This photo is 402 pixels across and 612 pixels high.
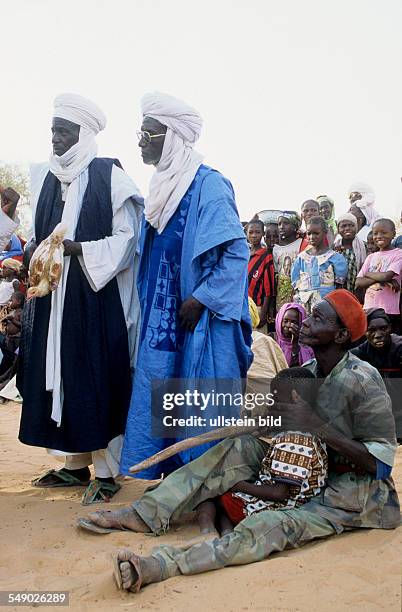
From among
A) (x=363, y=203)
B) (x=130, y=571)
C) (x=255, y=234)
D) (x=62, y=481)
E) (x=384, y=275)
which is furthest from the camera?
(x=363, y=203)

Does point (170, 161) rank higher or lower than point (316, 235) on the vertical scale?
higher

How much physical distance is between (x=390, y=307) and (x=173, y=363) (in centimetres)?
291

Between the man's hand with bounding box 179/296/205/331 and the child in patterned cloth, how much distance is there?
0.72 m

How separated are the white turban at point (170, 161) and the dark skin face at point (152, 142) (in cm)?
3

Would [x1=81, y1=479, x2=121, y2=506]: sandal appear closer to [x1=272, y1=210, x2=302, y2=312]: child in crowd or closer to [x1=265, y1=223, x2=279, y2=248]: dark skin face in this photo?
[x1=272, y1=210, x2=302, y2=312]: child in crowd

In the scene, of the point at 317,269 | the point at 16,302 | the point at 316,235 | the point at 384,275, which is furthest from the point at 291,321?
the point at 16,302

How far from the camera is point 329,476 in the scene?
338cm

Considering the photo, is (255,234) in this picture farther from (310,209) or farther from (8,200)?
(8,200)

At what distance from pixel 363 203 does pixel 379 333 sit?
3.91 m

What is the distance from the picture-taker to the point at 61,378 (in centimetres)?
415

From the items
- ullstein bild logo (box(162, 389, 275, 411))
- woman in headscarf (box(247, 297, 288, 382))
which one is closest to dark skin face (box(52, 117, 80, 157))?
ullstein bild logo (box(162, 389, 275, 411))

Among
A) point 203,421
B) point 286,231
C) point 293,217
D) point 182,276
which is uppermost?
point 293,217

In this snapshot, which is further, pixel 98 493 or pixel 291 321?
pixel 291 321

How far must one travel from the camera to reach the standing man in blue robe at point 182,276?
3912 mm
